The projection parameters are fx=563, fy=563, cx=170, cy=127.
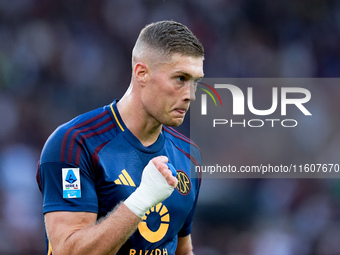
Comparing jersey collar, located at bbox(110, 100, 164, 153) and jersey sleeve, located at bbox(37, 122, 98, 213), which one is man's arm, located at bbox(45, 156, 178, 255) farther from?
jersey collar, located at bbox(110, 100, 164, 153)

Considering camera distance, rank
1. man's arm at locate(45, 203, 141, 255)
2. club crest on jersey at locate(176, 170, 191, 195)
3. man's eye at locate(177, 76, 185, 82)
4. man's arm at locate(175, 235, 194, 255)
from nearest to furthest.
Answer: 1. man's arm at locate(45, 203, 141, 255)
2. man's eye at locate(177, 76, 185, 82)
3. club crest on jersey at locate(176, 170, 191, 195)
4. man's arm at locate(175, 235, 194, 255)

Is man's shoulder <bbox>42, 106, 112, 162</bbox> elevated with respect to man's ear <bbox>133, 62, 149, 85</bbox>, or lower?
lower

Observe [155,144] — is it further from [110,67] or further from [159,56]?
[110,67]

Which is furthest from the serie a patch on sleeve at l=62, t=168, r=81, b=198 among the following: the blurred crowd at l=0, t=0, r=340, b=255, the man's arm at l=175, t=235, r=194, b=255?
the blurred crowd at l=0, t=0, r=340, b=255

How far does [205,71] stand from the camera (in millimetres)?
8648

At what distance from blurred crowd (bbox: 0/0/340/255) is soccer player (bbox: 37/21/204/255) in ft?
14.3

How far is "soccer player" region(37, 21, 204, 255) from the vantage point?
2.84 m

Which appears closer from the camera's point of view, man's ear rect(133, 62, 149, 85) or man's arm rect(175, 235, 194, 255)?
man's ear rect(133, 62, 149, 85)

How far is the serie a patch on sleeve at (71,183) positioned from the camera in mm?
2955

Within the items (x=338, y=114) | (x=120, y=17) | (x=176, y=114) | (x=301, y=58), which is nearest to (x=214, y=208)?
(x=338, y=114)

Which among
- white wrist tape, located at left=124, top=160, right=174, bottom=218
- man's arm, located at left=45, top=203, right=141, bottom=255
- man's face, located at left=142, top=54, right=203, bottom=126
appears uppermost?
man's face, located at left=142, top=54, right=203, bottom=126

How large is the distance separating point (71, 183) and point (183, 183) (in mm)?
825

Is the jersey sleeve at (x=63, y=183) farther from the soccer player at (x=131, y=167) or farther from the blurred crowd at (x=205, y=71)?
the blurred crowd at (x=205, y=71)

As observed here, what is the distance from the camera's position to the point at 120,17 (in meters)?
9.18
